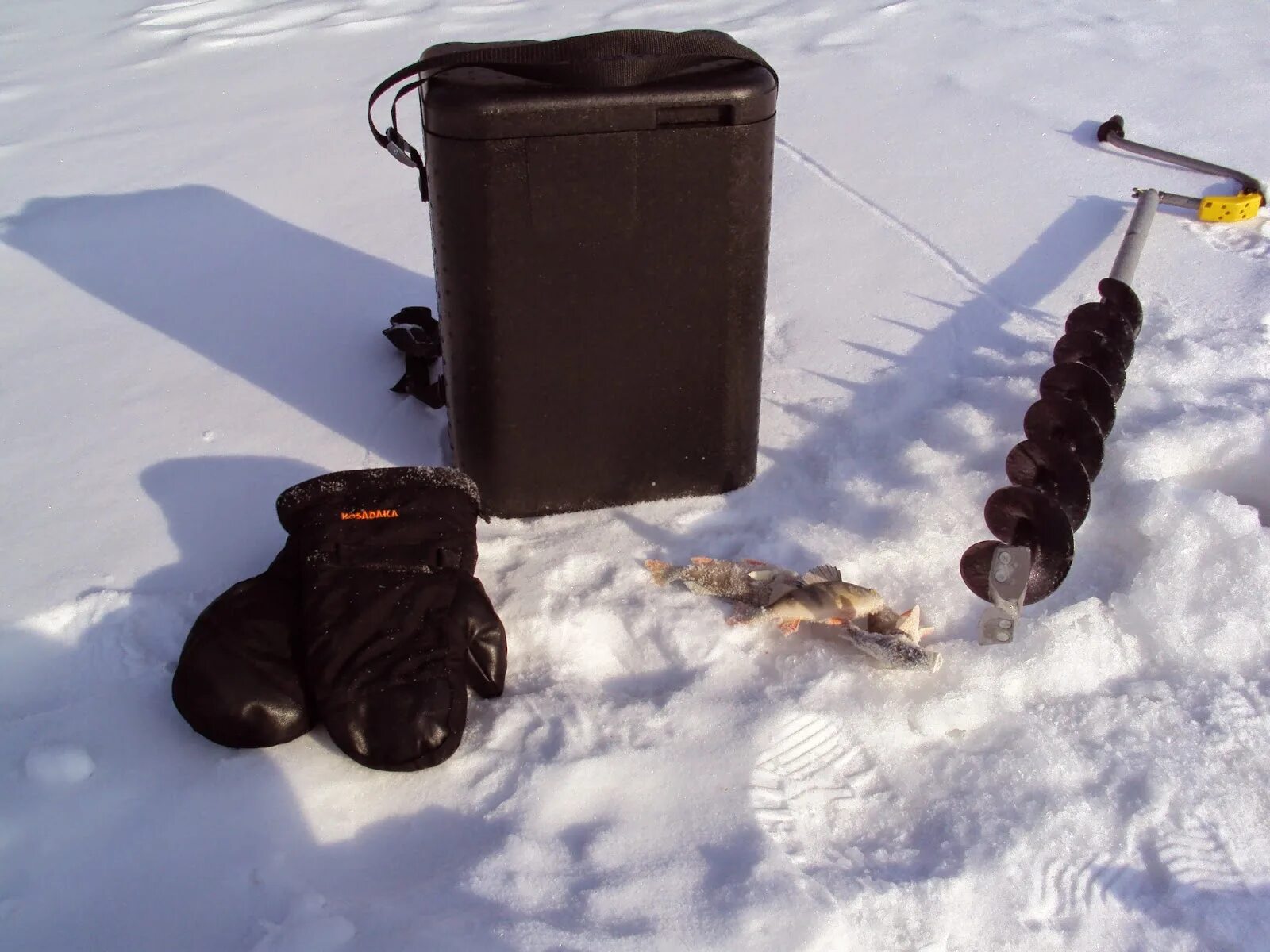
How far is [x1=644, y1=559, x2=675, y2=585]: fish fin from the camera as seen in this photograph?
7.00ft

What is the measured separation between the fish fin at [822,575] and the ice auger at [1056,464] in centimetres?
26

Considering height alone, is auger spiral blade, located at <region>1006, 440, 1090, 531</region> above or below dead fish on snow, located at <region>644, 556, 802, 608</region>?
above

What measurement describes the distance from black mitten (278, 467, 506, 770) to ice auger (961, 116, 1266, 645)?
862 millimetres

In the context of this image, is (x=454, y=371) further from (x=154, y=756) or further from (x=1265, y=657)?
(x=1265, y=657)

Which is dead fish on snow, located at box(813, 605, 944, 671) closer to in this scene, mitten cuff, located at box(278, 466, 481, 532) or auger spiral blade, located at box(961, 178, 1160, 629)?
auger spiral blade, located at box(961, 178, 1160, 629)

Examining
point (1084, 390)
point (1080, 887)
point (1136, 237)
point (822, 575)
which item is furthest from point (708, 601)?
point (1136, 237)

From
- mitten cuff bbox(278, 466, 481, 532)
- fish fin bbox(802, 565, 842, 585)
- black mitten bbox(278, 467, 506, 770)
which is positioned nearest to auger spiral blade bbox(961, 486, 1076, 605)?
fish fin bbox(802, 565, 842, 585)

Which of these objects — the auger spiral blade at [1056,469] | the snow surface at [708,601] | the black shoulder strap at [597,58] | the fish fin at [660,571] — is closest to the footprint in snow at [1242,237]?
the snow surface at [708,601]

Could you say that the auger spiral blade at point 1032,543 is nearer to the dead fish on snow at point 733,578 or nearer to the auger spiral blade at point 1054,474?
the auger spiral blade at point 1054,474

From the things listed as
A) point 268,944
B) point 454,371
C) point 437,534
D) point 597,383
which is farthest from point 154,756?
point 597,383

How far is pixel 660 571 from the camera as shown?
2141 mm

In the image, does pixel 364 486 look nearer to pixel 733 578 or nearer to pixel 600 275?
pixel 600 275

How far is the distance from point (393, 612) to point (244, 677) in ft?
0.85

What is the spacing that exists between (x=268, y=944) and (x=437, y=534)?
752mm
